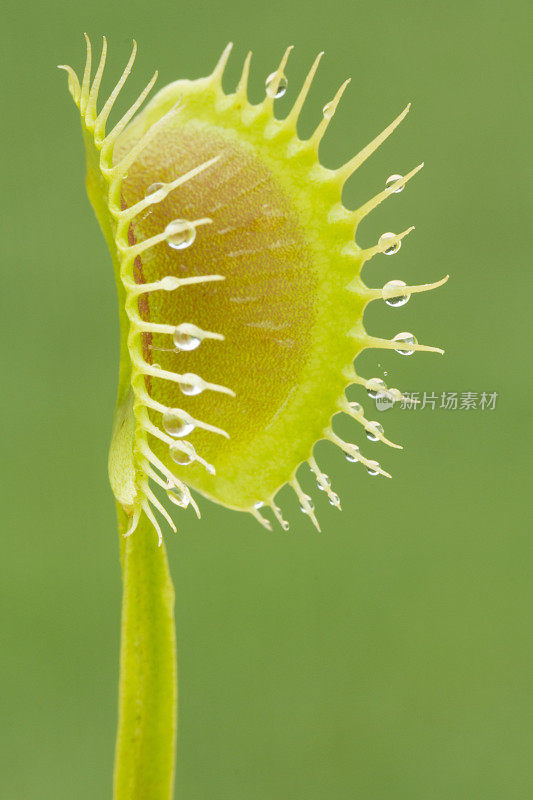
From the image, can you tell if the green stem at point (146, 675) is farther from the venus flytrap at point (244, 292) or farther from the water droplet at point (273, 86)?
the water droplet at point (273, 86)

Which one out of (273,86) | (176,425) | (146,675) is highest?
(273,86)

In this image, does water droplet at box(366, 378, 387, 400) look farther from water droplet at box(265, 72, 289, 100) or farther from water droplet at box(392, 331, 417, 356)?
water droplet at box(265, 72, 289, 100)

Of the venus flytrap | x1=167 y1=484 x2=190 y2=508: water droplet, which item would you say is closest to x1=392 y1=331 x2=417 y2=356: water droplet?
the venus flytrap

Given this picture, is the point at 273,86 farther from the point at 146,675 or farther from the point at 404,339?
the point at 146,675

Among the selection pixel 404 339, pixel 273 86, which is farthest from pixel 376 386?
pixel 273 86

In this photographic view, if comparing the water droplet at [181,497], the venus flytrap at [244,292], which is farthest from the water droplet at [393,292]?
the water droplet at [181,497]

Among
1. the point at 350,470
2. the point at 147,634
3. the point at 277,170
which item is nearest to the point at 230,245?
the point at 277,170

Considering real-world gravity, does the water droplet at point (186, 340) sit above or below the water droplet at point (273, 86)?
below
